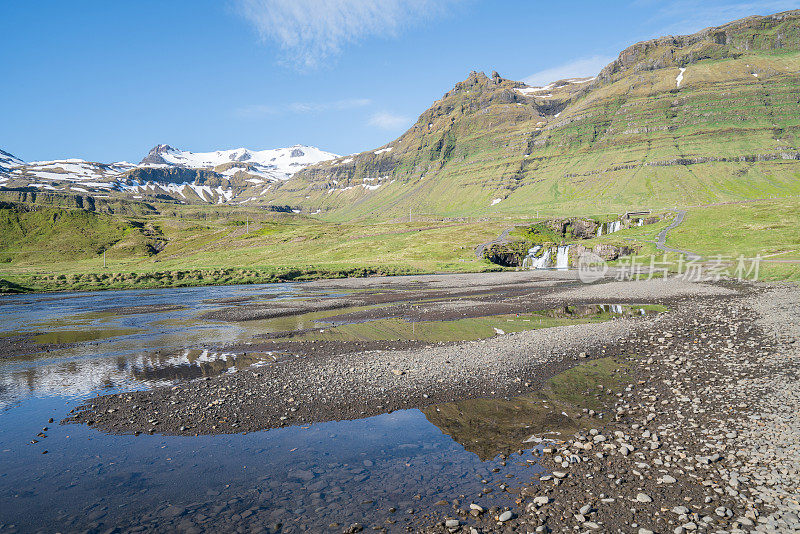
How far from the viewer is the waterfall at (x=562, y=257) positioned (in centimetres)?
10250

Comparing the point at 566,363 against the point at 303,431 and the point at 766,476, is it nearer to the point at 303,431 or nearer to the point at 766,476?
the point at 766,476

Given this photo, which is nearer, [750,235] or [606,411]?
[606,411]

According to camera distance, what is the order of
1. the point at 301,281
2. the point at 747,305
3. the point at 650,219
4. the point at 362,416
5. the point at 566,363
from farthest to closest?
the point at 650,219 < the point at 301,281 < the point at 747,305 < the point at 566,363 < the point at 362,416

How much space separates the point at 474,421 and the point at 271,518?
Answer: 315 inches

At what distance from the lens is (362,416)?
641 inches

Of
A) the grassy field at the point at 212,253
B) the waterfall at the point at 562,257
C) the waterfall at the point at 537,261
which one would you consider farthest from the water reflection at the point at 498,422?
the waterfall at the point at 537,261

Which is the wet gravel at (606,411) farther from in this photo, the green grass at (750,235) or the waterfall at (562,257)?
the waterfall at (562,257)

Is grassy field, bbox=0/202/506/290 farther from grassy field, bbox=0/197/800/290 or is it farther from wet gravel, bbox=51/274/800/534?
wet gravel, bbox=51/274/800/534

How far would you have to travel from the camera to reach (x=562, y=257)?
343 ft

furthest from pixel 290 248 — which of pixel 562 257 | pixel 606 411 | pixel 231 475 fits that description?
pixel 606 411

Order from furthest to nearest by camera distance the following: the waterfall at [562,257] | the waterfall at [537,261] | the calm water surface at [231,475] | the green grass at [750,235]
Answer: the waterfall at [537,261] < the waterfall at [562,257] < the green grass at [750,235] < the calm water surface at [231,475]

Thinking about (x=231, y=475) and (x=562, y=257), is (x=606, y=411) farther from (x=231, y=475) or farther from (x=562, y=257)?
(x=562, y=257)

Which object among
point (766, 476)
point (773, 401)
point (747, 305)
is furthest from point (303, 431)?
point (747, 305)

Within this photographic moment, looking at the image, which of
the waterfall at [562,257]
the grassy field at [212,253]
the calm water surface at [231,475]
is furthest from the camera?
the waterfall at [562,257]
